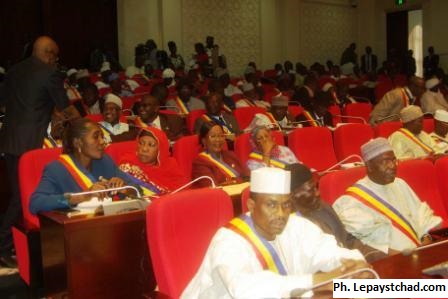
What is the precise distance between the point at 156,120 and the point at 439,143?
2.78 m

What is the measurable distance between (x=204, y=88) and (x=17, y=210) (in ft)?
22.5

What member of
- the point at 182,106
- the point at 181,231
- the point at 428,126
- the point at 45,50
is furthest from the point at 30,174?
Answer: the point at 182,106

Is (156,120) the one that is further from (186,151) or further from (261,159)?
(261,159)

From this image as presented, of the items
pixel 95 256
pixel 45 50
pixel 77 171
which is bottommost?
pixel 95 256

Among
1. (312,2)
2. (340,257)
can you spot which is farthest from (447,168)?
(312,2)

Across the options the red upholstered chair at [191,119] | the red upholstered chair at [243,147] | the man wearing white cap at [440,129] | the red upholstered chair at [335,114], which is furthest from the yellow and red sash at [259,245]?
the red upholstered chair at [335,114]

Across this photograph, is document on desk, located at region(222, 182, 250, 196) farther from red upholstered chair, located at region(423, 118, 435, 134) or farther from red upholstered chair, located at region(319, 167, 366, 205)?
red upholstered chair, located at region(423, 118, 435, 134)

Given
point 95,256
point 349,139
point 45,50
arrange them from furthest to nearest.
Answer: point 349,139 → point 45,50 → point 95,256

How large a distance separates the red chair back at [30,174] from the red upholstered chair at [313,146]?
2.47 meters

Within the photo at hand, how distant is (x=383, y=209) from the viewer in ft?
10.5

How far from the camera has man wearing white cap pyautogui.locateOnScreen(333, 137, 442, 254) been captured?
10.1ft

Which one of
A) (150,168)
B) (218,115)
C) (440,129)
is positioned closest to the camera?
(150,168)

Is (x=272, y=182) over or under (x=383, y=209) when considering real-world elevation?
over

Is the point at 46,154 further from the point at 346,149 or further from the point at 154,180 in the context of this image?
the point at 346,149
